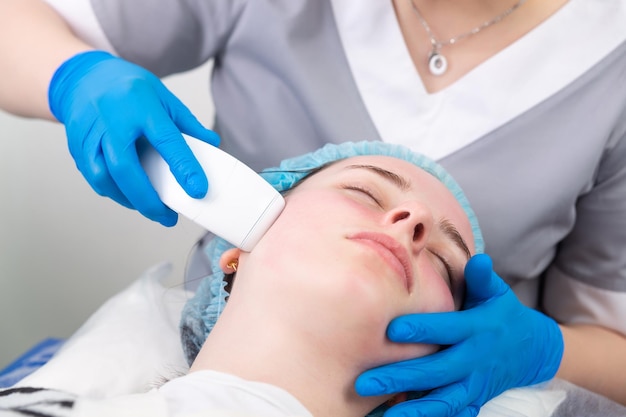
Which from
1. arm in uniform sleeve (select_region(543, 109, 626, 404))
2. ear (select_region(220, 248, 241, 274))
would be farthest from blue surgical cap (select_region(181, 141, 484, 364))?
arm in uniform sleeve (select_region(543, 109, 626, 404))

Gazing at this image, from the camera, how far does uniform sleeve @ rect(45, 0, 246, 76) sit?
4.14ft

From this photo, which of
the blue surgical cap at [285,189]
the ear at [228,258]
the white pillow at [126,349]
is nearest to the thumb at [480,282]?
the blue surgical cap at [285,189]

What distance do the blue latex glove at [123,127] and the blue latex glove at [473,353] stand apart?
0.32m

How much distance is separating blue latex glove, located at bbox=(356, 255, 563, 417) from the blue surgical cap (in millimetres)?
137

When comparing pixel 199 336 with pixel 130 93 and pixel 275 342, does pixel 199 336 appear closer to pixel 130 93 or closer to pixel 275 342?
pixel 275 342

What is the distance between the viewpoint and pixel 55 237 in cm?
174

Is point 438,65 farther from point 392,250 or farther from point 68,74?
point 68,74

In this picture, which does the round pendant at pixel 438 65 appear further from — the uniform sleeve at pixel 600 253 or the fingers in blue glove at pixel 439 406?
the fingers in blue glove at pixel 439 406

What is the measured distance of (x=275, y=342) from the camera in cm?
89

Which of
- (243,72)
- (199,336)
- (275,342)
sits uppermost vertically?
(243,72)

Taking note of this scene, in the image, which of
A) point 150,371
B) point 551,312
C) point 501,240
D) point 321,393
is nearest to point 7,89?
point 150,371

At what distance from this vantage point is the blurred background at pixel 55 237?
1.69 metres

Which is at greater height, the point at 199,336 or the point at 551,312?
the point at 199,336

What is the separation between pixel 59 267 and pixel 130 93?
2.89 ft
